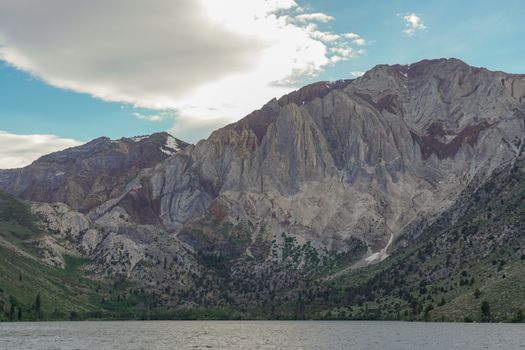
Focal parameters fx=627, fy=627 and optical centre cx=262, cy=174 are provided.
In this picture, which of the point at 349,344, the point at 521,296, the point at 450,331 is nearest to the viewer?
the point at 349,344

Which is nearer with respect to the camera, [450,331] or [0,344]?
[0,344]

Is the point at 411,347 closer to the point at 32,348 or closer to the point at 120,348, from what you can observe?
the point at 120,348

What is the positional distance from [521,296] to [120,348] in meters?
125

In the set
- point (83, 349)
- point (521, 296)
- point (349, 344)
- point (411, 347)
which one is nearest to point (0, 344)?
point (83, 349)

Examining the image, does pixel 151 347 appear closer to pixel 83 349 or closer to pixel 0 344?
pixel 83 349

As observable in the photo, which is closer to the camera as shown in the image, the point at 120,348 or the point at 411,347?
the point at 411,347

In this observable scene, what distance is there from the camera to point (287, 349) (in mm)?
147500

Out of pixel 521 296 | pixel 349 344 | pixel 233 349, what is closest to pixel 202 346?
pixel 233 349

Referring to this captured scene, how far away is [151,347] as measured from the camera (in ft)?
506

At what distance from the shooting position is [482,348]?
128m

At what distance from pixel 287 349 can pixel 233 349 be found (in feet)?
42.0

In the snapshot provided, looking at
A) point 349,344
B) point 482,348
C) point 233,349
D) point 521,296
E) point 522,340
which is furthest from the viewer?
point 521,296

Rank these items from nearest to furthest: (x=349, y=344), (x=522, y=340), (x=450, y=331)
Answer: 1. (x=522, y=340)
2. (x=349, y=344)
3. (x=450, y=331)

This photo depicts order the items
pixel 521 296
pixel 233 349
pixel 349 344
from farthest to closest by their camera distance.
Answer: pixel 521 296, pixel 349 344, pixel 233 349
